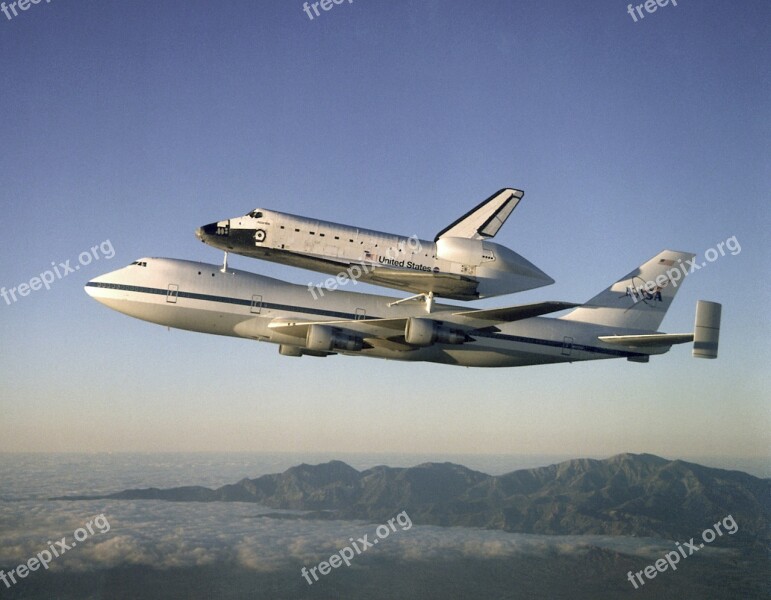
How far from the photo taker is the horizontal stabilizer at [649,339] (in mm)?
47569

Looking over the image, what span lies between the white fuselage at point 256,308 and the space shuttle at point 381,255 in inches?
223

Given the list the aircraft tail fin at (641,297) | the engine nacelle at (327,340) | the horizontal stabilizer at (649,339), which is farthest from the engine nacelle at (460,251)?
the horizontal stabilizer at (649,339)

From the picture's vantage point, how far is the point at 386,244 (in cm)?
3981

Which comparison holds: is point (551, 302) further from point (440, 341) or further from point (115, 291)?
point (115, 291)

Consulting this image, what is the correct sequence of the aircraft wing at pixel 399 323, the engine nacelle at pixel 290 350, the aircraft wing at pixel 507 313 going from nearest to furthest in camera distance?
the aircraft wing at pixel 507 313 < the aircraft wing at pixel 399 323 < the engine nacelle at pixel 290 350

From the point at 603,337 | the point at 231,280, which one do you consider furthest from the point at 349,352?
the point at 603,337

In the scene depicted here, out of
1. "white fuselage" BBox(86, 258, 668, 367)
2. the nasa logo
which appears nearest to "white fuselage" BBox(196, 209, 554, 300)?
"white fuselage" BBox(86, 258, 668, 367)

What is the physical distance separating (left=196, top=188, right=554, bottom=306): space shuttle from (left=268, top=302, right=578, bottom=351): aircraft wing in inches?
135

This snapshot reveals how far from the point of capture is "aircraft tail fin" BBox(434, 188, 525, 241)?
43438 mm

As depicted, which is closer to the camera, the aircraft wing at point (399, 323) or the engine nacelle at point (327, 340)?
the engine nacelle at point (327, 340)

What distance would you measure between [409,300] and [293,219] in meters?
12.0

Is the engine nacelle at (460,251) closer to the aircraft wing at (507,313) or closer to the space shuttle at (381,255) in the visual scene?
the space shuttle at (381,255)

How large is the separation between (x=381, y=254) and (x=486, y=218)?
8244 millimetres

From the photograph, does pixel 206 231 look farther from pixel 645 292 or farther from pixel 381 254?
pixel 645 292
